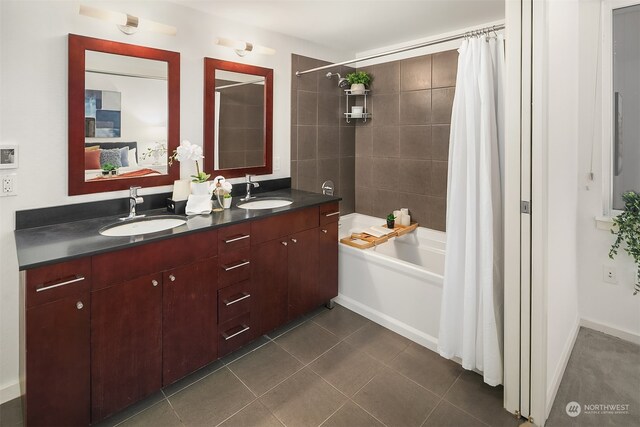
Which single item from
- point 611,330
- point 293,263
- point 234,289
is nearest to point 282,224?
point 293,263

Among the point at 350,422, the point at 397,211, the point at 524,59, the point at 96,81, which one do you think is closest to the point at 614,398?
the point at 350,422

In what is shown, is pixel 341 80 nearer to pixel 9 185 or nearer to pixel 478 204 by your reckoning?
pixel 478 204

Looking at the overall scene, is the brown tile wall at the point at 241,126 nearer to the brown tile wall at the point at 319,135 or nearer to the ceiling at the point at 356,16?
the brown tile wall at the point at 319,135

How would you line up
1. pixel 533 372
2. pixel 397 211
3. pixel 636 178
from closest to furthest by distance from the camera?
1. pixel 533 372
2. pixel 636 178
3. pixel 397 211

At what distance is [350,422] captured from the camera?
1.70 metres

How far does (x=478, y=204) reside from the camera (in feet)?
6.14

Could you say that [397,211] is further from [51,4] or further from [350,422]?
[51,4]

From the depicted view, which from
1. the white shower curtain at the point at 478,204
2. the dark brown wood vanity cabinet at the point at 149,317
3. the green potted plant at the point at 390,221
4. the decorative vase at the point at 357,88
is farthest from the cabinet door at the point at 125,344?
the decorative vase at the point at 357,88

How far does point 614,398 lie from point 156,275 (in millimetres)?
2490

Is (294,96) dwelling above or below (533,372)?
above

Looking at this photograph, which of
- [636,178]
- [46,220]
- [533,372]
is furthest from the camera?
[636,178]

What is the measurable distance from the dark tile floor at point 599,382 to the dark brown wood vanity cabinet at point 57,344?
7.17ft

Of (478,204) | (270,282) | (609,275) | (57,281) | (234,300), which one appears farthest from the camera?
(609,275)

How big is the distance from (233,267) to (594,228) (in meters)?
2.51
